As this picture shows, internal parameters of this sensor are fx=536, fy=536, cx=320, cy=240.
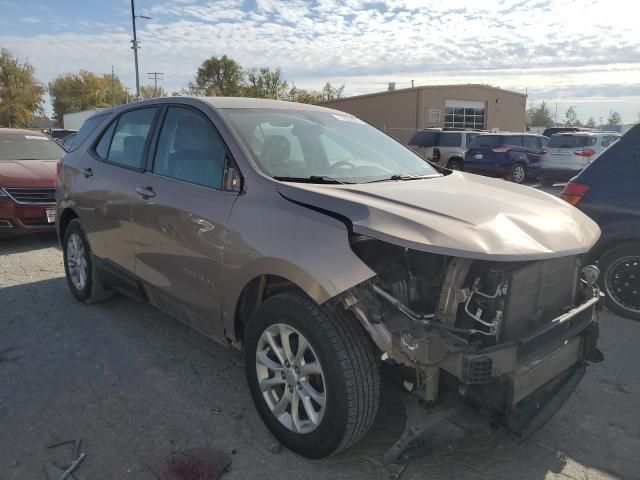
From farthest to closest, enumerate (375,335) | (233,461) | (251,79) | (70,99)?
1. (70,99)
2. (251,79)
3. (233,461)
4. (375,335)

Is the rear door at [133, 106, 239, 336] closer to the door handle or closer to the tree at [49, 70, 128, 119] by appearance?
the door handle

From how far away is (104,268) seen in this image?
4.52m

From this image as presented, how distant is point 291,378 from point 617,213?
140 inches

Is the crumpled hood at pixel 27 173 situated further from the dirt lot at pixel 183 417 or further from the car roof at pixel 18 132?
the dirt lot at pixel 183 417

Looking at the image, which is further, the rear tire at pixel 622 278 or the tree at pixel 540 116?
the tree at pixel 540 116

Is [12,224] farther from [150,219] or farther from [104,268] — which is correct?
[150,219]

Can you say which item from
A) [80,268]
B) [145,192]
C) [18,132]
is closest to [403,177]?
[145,192]

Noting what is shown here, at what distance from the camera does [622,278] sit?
481 centimetres

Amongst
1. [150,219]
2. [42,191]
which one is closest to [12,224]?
[42,191]

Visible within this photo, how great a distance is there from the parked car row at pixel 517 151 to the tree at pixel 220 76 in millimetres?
41416

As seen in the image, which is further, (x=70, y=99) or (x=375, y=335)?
(x=70, y=99)

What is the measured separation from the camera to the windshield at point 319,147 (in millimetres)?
3244

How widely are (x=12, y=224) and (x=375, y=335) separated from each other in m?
6.54

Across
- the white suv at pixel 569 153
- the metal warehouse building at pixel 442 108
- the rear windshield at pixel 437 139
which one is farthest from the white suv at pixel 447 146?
the metal warehouse building at pixel 442 108
